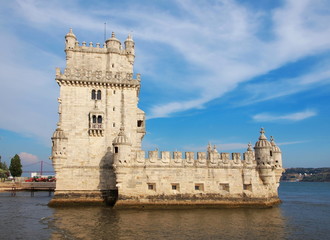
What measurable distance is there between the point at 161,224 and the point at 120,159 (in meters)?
8.42

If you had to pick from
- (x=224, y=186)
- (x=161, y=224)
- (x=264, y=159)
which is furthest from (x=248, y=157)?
(x=161, y=224)

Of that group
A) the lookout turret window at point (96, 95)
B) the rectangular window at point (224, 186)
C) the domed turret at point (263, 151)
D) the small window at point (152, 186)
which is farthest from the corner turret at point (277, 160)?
the lookout turret window at point (96, 95)

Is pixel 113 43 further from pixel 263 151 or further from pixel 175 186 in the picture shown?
pixel 263 151

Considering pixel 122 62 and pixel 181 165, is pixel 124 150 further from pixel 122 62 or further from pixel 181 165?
pixel 122 62

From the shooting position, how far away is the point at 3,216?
24516 millimetres

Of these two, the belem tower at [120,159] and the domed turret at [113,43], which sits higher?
the domed turret at [113,43]

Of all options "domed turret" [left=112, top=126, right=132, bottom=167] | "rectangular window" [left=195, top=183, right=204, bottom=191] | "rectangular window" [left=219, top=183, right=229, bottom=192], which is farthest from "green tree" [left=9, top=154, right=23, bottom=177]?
"rectangular window" [left=219, top=183, right=229, bottom=192]

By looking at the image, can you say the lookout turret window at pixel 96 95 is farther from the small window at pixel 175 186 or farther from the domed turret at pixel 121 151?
the small window at pixel 175 186

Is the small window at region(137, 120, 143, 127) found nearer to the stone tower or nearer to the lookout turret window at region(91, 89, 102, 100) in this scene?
the stone tower

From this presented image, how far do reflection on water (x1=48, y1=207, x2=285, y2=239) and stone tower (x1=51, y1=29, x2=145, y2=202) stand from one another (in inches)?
133

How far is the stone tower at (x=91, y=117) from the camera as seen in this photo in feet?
95.2

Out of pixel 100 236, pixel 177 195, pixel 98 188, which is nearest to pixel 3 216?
pixel 98 188

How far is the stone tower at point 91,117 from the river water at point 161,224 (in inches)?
131

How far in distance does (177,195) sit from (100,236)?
455 inches
